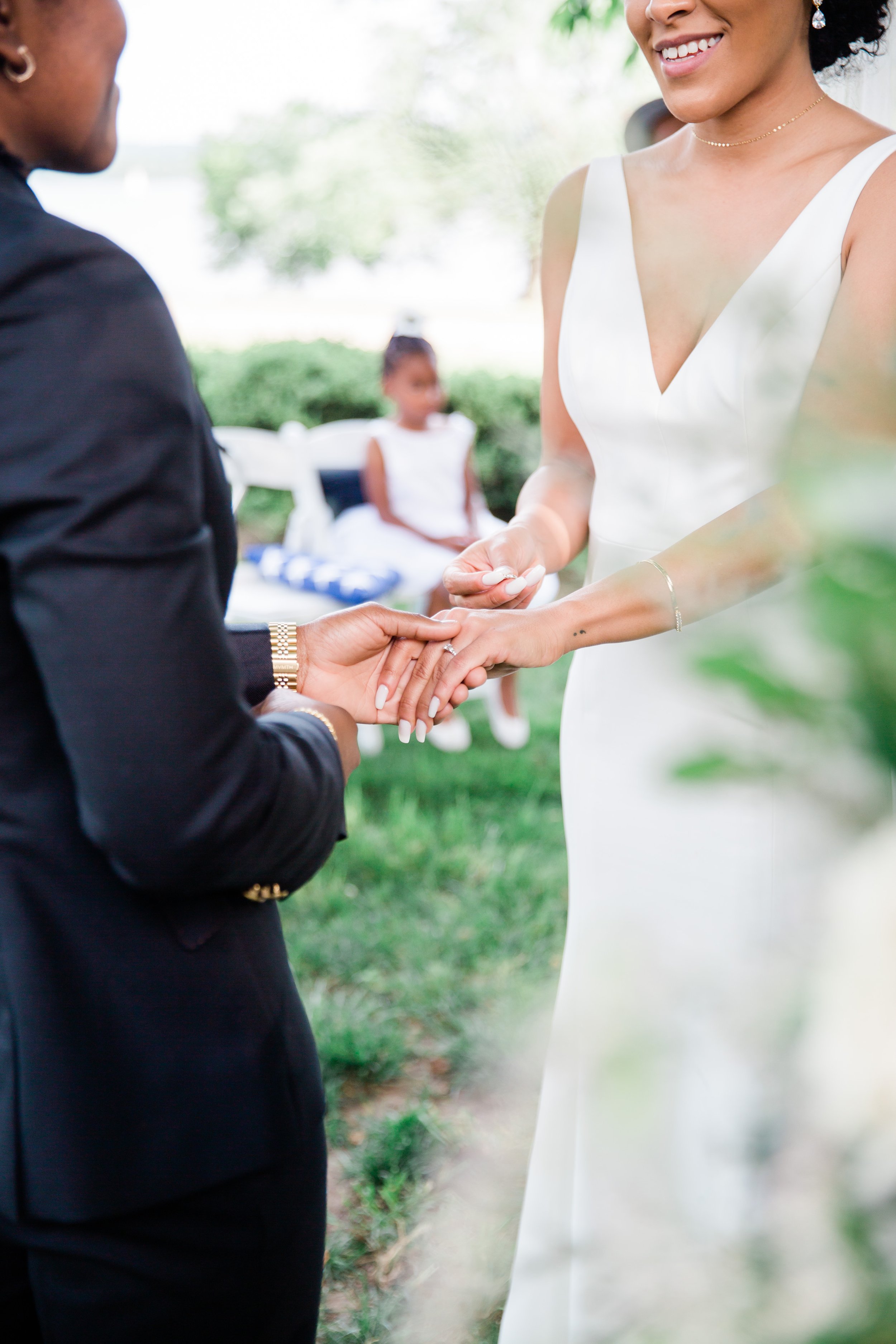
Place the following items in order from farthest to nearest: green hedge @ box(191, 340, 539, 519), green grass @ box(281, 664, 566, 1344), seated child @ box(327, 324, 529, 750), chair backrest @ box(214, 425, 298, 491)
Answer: green hedge @ box(191, 340, 539, 519)
chair backrest @ box(214, 425, 298, 491)
seated child @ box(327, 324, 529, 750)
green grass @ box(281, 664, 566, 1344)

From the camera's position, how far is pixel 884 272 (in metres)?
1.78

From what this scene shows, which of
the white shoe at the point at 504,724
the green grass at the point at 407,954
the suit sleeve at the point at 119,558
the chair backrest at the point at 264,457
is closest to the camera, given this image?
the suit sleeve at the point at 119,558

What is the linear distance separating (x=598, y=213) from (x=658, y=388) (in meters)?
0.38

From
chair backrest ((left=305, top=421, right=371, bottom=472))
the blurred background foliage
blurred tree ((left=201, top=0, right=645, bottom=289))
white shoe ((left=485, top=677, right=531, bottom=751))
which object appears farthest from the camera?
blurred tree ((left=201, top=0, right=645, bottom=289))

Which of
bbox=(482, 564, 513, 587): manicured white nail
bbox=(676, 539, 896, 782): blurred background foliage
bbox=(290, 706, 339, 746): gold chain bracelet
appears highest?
bbox=(676, 539, 896, 782): blurred background foliage

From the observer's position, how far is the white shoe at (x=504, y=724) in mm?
6066

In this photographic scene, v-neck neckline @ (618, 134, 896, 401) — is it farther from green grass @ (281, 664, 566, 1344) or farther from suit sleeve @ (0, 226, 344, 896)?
green grass @ (281, 664, 566, 1344)

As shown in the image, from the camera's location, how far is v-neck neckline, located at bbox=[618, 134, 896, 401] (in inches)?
73.0

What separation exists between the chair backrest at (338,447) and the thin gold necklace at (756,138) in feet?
17.3

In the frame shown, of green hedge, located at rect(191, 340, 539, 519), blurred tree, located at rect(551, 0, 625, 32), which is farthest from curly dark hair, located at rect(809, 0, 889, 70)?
green hedge, located at rect(191, 340, 539, 519)

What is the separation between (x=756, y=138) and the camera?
196 centimetres

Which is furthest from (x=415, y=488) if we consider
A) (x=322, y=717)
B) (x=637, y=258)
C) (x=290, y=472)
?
(x=322, y=717)

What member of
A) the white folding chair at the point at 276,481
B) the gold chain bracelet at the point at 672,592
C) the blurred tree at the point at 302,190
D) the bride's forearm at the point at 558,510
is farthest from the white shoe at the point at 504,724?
the blurred tree at the point at 302,190

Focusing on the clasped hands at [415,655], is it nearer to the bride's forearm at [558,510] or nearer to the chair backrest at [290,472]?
the bride's forearm at [558,510]
